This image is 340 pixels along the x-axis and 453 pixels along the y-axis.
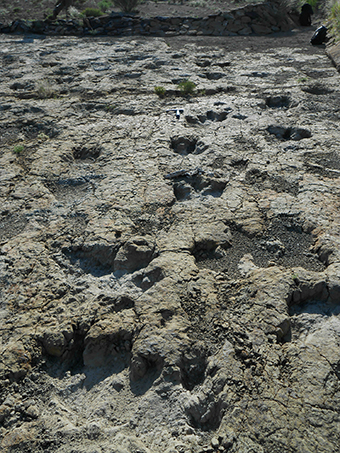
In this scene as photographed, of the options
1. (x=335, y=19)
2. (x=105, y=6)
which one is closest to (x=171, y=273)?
→ (x=335, y=19)

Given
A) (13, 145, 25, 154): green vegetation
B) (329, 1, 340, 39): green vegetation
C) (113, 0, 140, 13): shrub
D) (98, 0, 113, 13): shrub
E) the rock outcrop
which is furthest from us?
(98, 0, 113, 13): shrub

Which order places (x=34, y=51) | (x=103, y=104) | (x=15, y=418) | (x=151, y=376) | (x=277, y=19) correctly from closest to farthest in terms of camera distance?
(x=15, y=418), (x=151, y=376), (x=103, y=104), (x=34, y=51), (x=277, y=19)

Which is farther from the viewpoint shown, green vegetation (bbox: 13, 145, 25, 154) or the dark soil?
the dark soil

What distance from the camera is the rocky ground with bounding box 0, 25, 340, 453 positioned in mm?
1902

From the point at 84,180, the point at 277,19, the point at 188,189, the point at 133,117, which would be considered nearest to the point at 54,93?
the point at 133,117

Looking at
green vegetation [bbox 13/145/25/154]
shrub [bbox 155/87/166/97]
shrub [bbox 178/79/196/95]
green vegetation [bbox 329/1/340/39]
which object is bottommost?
green vegetation [bbox 13/145/25/154]

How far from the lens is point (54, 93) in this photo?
552cm

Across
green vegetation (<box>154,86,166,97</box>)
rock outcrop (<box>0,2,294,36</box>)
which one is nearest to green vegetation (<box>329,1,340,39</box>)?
rock outcrop (<box>0,2,294,36</box>)

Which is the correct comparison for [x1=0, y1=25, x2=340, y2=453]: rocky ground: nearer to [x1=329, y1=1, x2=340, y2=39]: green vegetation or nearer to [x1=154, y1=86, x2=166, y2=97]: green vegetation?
[x1=154, y1=86, x2=166, y2=97]: green vegetation

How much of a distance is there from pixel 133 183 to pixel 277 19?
8.15 metres

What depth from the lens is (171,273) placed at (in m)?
2.62

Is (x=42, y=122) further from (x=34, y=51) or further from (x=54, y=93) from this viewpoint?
(x=34, y=51)

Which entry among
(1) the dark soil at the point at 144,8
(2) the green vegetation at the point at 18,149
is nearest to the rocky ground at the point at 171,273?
(2) the green vegetation at the point at 18,149

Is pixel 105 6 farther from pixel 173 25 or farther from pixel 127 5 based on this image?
pixel 173 25
